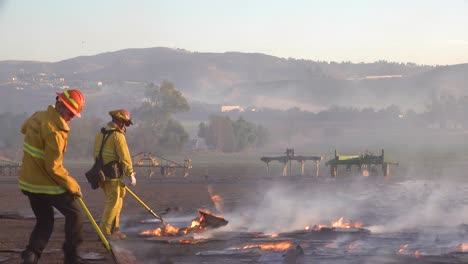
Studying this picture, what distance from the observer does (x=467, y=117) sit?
11875 cm

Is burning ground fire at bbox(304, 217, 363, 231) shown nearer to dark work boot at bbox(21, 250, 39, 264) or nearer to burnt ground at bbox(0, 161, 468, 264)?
burnt ground at bbox(0, 161, 468, 264)

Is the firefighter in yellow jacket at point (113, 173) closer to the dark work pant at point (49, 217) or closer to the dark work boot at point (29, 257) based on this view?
the dark work pant at point (49, 217)

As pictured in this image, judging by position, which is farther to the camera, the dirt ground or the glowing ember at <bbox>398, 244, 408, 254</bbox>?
the dirt ground

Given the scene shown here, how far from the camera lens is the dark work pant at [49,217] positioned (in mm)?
9367

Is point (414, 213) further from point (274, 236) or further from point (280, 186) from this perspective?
point (280, 186)

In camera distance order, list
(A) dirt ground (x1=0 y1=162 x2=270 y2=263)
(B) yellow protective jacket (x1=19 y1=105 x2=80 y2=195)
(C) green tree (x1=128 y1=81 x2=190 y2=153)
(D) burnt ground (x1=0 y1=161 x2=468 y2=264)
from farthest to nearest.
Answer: (C) green tree (x1=128 y1=81 x2=190 y2=153), (A) dirt ground (x1=0 y1=162 x2=270 y2=263), (D) burnt ground (x1=0 y1=161 x2=468 y2=264), (B) yellow protective jacket (x1=19 y1=105 x2=80 y2=195)

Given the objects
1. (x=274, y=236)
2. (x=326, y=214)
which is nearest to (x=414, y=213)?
(x=326, y=214)

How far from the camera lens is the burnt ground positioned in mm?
11890

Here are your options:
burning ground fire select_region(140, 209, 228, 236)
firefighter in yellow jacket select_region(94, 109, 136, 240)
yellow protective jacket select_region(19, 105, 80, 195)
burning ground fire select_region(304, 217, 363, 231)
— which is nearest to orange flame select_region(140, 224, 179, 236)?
burning ground fire select_region(140, 209, 228, 236)

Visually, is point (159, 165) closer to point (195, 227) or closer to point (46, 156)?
point (195, 227)

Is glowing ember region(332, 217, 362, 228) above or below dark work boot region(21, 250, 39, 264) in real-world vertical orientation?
below

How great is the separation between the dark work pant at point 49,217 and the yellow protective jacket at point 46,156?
0.09 m

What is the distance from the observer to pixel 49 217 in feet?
31.2

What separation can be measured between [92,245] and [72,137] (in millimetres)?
62918
